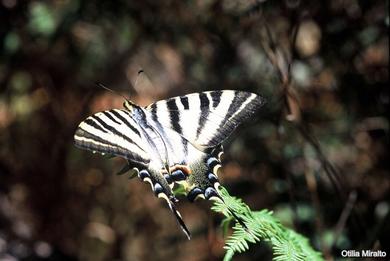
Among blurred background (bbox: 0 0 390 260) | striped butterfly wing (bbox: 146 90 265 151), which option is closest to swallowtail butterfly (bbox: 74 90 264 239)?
striped butterfly wing (bbox: 146 90 265 151)

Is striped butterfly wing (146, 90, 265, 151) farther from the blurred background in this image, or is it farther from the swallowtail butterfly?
the blurred background

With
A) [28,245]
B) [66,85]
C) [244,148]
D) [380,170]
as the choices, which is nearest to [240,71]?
[244,148]

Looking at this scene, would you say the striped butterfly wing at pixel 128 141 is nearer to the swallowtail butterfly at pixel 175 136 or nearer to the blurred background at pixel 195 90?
the swallowtail butterfly at pixel 175 136

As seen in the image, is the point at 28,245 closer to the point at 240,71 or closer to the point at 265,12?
the point at 240,71

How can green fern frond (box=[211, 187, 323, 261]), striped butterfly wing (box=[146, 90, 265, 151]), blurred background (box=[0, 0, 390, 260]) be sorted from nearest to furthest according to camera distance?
green fern frond (box=[211, 187, 323, 261])
striped butterfly wing (box=[146, 90, 265, 151])
blurred background (box=[0, 0, 390, 260])

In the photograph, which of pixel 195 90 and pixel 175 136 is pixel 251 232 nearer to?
pixel 175 136
